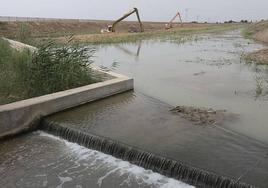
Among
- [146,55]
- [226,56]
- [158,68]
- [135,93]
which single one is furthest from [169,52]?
[135,93]

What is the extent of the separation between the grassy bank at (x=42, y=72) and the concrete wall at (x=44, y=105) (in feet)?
1.74

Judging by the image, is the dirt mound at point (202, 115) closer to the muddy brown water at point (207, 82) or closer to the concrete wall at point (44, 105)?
the muddy brown water at point (207, 82)

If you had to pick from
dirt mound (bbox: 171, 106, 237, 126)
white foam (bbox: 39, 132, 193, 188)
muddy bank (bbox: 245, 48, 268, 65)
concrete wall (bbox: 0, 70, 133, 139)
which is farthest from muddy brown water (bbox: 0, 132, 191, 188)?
muddy bank (bbox: 245, 48, 268, 65)

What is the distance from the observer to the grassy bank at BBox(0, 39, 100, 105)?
9.40m

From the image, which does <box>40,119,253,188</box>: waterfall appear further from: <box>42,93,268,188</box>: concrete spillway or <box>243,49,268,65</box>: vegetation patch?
<box>243,49,268,65</box>: vegetation patch

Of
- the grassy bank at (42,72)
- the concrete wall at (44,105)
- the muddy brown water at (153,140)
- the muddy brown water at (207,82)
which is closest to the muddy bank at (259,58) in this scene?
the muddy brown water at (207,82)

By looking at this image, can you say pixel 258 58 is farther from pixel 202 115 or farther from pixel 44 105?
pixel 44 105

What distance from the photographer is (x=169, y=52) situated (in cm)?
2103

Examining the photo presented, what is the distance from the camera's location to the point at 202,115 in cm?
841

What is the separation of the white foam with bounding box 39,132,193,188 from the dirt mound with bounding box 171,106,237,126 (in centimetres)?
222

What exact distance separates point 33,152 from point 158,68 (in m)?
9.04

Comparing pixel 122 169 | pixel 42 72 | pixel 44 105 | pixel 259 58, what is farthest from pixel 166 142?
pixel 259 58

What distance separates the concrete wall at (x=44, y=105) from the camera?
773 cm

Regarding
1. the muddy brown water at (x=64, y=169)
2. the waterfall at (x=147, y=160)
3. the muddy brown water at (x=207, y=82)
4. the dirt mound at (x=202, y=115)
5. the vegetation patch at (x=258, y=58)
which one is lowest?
the muddy brown water at (x=64, y=169)
